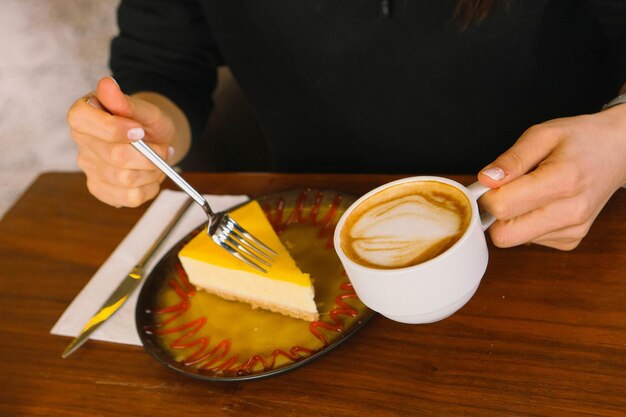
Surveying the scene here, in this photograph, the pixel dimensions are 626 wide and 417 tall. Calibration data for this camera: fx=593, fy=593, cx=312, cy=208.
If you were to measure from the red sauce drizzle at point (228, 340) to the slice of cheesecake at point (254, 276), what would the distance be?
26 millimetres

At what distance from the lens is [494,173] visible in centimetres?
67

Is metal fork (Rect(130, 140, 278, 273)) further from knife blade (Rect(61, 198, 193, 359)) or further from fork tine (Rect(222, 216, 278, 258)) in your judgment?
knife blade (Rect(61, 198, 193, 359))

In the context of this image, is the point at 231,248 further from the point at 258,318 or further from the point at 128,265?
the point at 128,265

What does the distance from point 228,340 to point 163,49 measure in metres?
0.77

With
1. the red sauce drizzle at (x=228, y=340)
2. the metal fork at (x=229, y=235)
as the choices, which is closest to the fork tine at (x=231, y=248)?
the metal fork at (x=229, y=235)

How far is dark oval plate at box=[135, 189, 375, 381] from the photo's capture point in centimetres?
76

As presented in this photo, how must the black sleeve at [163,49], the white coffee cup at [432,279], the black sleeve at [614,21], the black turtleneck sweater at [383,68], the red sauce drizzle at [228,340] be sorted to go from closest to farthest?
the white coffee cup at [432,279] < the red sauce drizzle at [228,340] < the black sleeve at [614,21] < the black turtleneck sweater at [383,68] < the black sleeve at [163,49]

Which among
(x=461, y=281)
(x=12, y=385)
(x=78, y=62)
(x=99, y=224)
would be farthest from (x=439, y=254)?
(x=78, y=62)

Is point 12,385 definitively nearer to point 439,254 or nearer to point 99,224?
point 99,224

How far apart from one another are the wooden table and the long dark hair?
292mm

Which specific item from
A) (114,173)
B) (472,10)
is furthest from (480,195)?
(114,173)

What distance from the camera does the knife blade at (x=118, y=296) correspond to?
0.88 metres

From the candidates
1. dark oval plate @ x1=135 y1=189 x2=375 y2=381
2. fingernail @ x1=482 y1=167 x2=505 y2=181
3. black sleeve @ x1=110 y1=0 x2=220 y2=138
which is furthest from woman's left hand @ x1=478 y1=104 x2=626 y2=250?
black sleeve @ x1=110 y1=0 x2=220 y2=138

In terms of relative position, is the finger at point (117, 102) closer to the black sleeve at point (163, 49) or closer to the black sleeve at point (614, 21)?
the black sleeve at point (163, 49)
